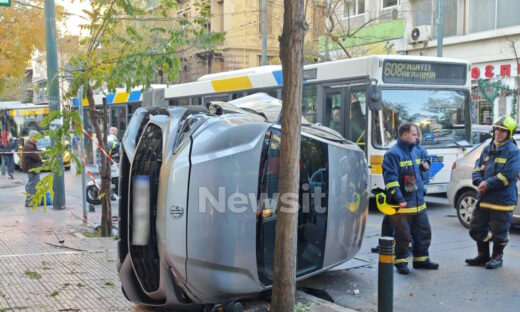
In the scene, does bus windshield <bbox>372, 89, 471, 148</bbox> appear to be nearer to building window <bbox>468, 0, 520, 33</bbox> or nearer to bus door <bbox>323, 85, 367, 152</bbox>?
bus door <bbox>323, 85, 367, 152</bbox>

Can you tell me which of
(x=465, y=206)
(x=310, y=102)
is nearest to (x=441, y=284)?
(x=465, y=206)

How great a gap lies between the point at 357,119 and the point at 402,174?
15.1 feet

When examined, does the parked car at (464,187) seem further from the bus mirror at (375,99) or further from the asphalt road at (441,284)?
the bus mirror at (375,99)

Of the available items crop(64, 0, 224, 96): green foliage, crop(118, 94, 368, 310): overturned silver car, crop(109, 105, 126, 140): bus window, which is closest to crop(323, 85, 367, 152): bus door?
crop(64, 0, 224, 96): green foliage

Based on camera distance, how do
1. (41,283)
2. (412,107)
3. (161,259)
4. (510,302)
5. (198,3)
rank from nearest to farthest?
(161,259)
(510,302)
(41,283)
(198,3)
(412,107)

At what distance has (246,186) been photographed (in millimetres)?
4977

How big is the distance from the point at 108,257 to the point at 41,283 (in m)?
1.38

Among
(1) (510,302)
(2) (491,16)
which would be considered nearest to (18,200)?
(1) (510,302)

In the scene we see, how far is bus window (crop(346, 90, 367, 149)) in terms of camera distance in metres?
11.1

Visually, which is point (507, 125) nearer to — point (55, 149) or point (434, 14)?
point (55, 149)

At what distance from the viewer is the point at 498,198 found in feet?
22.1

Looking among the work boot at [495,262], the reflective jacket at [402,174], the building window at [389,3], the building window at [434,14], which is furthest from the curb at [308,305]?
the building window at [389,3]

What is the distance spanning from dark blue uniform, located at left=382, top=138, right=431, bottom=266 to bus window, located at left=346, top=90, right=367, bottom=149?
4191mm

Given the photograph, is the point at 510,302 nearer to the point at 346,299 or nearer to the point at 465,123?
the point at 346,299
